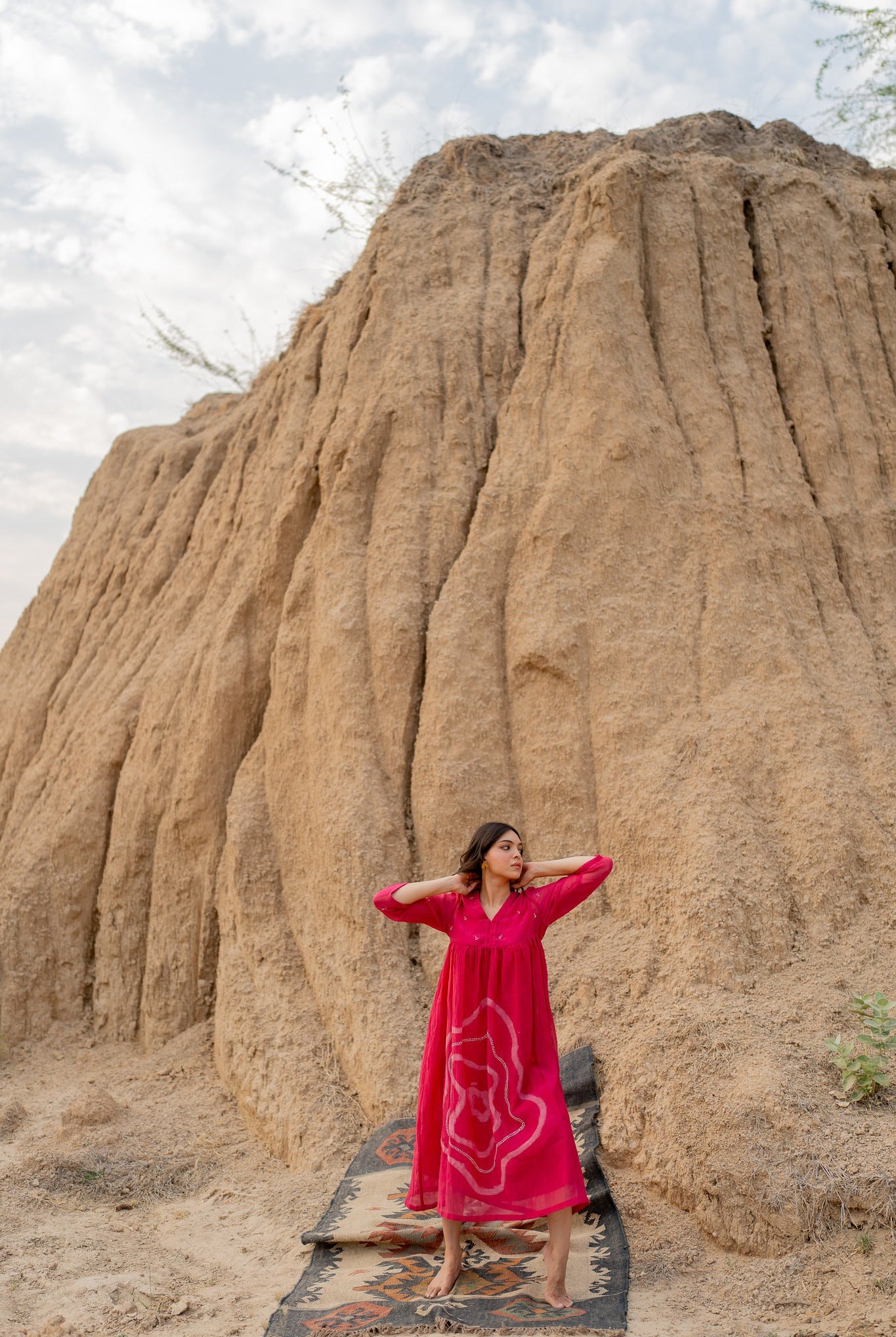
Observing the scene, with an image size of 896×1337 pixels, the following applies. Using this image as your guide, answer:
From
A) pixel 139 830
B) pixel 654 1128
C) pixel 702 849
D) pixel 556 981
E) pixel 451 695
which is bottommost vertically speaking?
pixel 654 1128

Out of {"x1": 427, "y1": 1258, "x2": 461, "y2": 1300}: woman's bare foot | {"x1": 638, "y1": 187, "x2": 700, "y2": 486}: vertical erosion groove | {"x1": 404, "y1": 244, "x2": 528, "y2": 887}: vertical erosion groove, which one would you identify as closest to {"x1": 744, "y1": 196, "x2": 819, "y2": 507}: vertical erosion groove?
{"x1": 638, "y1": 187, "x2": 700, "y2": 486}: vertical erosion groove

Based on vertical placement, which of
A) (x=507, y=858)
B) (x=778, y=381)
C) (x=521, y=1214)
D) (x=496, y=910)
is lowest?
(x=521, y=1214)

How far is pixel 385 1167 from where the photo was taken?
3.89 meters

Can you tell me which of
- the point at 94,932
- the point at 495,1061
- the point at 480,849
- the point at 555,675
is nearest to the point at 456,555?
the point at 555,675

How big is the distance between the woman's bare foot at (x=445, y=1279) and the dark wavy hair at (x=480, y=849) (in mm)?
1109

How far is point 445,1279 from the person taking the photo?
303 centimetres

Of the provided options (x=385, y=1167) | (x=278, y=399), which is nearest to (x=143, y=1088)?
(x=385, y=1167)

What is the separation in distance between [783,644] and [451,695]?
1649 millimetres

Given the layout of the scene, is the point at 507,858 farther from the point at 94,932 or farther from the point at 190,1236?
the point at 94,932

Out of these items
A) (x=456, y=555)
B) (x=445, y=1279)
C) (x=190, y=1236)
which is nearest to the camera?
(x=445, y=1279)

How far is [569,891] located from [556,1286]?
111 centimetres

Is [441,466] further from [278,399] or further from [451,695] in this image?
[278,399]

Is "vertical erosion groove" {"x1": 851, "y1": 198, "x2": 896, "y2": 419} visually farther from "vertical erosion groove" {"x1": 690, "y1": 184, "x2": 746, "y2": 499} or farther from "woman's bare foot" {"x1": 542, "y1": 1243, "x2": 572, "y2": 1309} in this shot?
"woman's bare foot" {"x1": 542, "y1": 1243, "x2": 572, "y2": 1309}

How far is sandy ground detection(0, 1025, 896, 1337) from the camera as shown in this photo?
289 centimetres
